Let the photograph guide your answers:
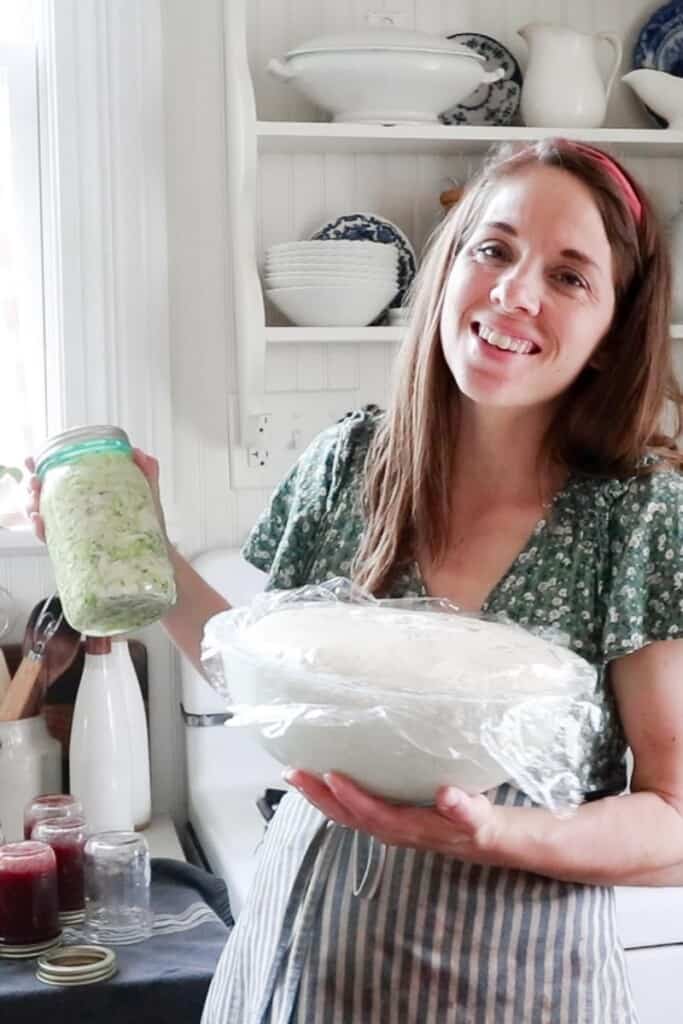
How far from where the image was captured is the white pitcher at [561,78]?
203cm

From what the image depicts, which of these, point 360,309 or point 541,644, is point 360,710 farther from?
point 360,309

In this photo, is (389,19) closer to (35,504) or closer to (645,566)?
(35,504)

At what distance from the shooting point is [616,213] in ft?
3.60

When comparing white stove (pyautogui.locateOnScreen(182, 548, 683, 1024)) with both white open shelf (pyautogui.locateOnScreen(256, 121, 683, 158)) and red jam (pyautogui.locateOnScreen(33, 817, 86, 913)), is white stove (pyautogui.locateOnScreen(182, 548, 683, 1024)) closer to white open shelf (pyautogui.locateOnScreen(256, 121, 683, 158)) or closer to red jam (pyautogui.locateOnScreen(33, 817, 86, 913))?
red jam (pyautogui.locateOnScreen(33, 817, 86, 913))

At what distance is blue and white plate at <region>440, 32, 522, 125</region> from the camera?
2.10 metres

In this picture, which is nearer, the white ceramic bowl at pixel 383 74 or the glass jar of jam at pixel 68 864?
the glass jar of jam at pixel 68 864

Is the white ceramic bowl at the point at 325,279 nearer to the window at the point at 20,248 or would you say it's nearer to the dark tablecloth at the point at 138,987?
the window at the point at 20,248

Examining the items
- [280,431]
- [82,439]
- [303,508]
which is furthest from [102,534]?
[280,431]

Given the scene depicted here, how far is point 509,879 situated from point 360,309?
44.0 inches

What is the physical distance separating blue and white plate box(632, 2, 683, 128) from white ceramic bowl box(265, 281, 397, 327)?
0.57 metres

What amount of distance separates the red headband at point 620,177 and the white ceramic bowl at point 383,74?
84cm

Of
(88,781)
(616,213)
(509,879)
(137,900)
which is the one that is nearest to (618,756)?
(509,879)

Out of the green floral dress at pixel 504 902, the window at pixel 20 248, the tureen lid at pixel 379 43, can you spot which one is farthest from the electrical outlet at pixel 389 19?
the green floral dress at pixel 504 902

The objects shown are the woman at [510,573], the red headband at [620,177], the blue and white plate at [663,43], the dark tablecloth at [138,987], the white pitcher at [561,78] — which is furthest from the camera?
the blue and white plate at [663,43]
